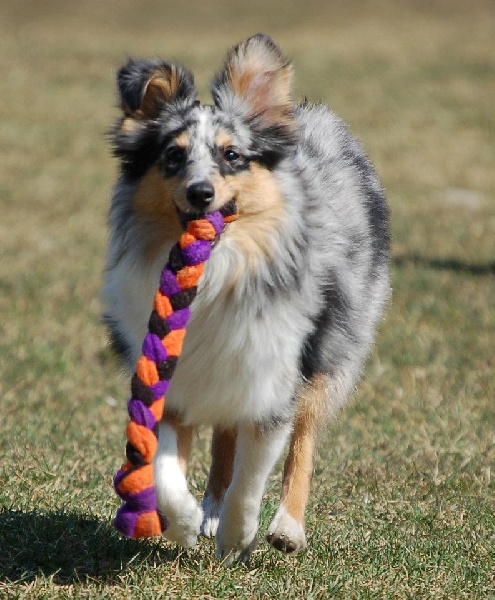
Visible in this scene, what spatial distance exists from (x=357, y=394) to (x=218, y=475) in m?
2.07

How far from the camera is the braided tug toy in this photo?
3.80 meters

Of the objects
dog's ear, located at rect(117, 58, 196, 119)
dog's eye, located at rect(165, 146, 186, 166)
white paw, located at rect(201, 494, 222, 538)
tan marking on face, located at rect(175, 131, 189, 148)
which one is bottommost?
white paw, located at rect(201, 494, 222, 538)

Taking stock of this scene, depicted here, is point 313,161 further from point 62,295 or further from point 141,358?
point 62,295

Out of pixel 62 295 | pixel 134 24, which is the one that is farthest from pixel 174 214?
pixel 134 24

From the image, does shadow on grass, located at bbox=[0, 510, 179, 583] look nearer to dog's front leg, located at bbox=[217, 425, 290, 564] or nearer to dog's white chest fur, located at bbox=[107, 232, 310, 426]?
dog's front leg, located at bbox=[217, 425, 290, 564]

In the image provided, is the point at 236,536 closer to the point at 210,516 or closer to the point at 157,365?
the point at 210,516

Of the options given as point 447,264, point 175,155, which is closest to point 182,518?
point 175,155

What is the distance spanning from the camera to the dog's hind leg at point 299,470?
425 centimetres

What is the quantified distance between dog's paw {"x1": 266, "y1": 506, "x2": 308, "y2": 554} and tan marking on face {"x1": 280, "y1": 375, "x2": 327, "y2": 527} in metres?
0.10

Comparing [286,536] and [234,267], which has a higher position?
[234,267]

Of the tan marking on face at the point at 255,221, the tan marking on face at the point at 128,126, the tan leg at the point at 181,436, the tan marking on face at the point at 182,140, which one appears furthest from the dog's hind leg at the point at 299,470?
the tan marking on face at the point at 128,126

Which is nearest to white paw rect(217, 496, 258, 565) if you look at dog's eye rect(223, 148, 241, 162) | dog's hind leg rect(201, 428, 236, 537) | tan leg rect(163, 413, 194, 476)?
tan leg rect(163, 413, 194, 476)

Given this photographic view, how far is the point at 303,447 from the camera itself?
4.58 metres

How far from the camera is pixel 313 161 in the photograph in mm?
4770
